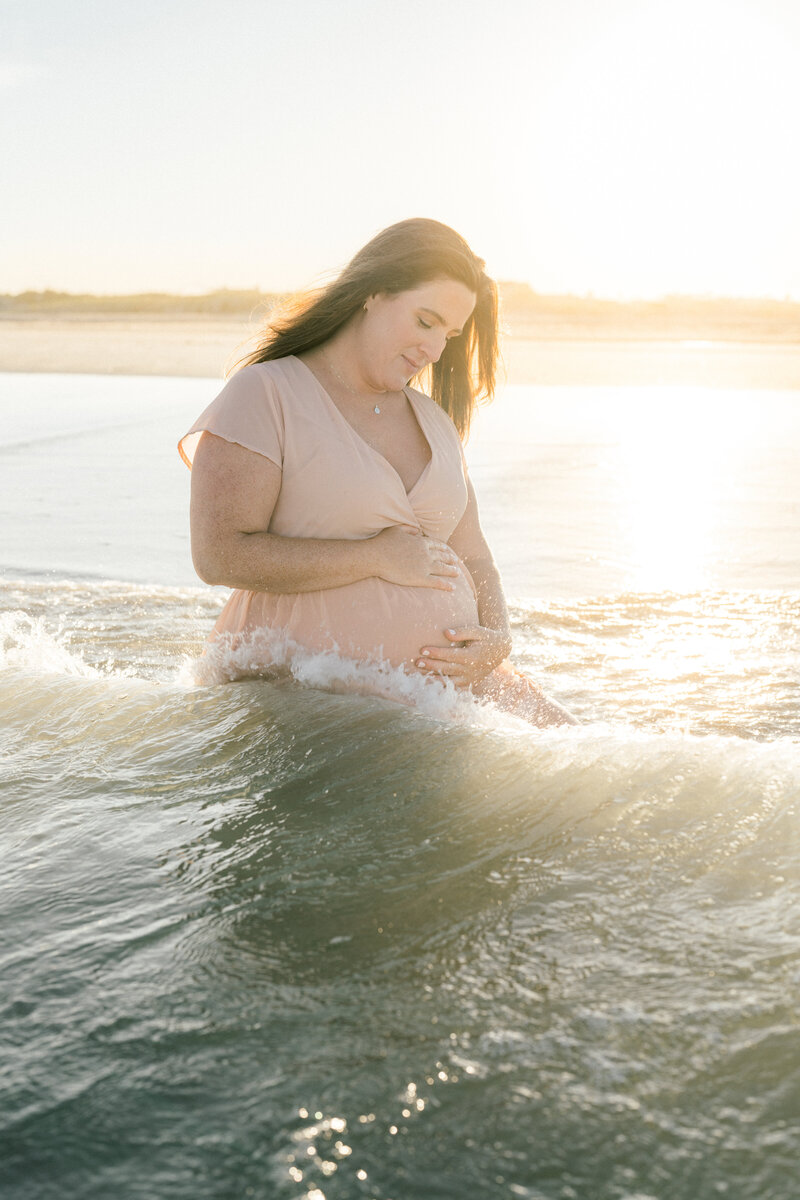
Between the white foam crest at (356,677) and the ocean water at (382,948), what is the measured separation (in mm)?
17

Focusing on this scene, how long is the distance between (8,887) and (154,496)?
22.5ft

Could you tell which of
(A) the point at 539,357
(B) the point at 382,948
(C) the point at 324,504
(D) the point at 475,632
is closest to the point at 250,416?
(C) the point at 324,504

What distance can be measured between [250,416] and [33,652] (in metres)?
1.31

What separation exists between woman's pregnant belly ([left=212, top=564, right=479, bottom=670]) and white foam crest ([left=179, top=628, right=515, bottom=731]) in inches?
0.5

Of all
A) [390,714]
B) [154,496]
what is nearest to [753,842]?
[390,714]

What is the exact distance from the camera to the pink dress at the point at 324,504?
2965 mm

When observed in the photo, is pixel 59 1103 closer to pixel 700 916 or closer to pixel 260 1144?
pixel 260 1144

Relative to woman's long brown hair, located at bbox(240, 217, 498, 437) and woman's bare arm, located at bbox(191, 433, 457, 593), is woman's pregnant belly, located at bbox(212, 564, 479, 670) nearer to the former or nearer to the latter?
woman's bare arm, located at bbox(191, 433, 457, 593)

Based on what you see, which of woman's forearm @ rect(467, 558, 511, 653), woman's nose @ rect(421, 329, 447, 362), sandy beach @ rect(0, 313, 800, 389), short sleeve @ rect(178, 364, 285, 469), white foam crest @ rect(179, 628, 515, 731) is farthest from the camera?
sandy beach @ rect(0, 313, 800, 389)

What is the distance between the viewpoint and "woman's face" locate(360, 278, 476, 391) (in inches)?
122

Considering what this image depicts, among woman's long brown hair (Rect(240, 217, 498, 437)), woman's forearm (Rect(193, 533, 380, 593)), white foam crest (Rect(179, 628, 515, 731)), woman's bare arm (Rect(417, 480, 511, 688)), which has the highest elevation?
woman's long brown hair (Rect(240, 217, 498, 437))

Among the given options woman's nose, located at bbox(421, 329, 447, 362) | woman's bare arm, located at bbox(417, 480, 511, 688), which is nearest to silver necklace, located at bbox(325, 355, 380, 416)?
woman's nose, located at bbox(421, 329, 447, 362)

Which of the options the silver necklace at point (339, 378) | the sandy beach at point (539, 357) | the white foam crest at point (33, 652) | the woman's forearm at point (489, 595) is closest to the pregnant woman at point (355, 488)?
the silver necklace at point (339, 378)

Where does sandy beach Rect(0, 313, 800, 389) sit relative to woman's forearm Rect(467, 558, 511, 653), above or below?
above
